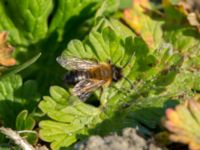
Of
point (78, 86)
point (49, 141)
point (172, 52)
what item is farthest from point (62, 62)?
point (172, 52)

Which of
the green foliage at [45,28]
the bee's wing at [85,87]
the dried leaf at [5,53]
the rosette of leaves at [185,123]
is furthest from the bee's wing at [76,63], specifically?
the rosette of leaves at [185,123]

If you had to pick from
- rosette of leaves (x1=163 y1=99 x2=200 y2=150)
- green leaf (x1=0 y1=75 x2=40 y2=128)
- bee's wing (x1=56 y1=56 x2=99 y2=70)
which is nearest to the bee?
bee's wing (x1=56 y1=56 x2=99 y2=70)

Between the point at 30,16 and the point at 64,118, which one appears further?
the point at 30,16

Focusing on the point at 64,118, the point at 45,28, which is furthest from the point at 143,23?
the point at 64,118

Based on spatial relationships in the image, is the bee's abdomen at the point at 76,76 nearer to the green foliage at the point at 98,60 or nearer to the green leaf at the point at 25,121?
the green foliage at the point at 98,60

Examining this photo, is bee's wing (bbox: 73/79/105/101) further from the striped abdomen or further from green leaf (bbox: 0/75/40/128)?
green leaf (bbox: 0/75/40/128)

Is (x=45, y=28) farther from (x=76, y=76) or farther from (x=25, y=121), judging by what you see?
(x=25, y=121)
